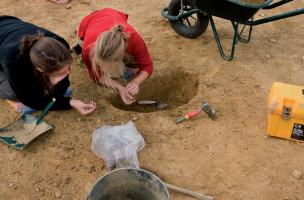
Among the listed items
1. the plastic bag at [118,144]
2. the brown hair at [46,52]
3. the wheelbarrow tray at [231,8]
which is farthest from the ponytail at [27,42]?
the wheelbarrow tray at [231,8]

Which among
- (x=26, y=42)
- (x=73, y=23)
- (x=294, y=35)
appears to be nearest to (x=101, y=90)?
(x=26, y=42)

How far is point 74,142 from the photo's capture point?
3.11 meters

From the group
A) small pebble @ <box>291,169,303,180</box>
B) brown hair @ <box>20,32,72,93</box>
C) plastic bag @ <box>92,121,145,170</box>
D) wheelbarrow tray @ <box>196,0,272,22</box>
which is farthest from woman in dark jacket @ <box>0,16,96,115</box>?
small pebble @ <box>291,169,303,180</box>

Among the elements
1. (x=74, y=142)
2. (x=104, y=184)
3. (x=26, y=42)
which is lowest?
(x=74, y=142)

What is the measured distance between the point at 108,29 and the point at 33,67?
616 mm

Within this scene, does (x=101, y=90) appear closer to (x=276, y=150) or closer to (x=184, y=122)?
(x=184, y=122)

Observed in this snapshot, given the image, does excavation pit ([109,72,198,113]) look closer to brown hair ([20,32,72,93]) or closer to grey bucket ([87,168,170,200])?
brown hair ([20,32,72,93])

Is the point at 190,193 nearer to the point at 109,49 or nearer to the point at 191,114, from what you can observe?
the point at 191,114

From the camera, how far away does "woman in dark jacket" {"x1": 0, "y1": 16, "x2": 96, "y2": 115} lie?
270cm

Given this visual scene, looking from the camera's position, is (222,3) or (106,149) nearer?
(106,149)

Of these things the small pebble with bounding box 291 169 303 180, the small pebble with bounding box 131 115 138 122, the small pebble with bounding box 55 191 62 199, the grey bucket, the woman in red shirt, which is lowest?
the small pebble with bounding box 55 191 62 199

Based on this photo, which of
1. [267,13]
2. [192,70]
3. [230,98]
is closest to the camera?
[230,98]

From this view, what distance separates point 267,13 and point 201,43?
1.15 metres

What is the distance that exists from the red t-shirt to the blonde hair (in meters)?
0.18
